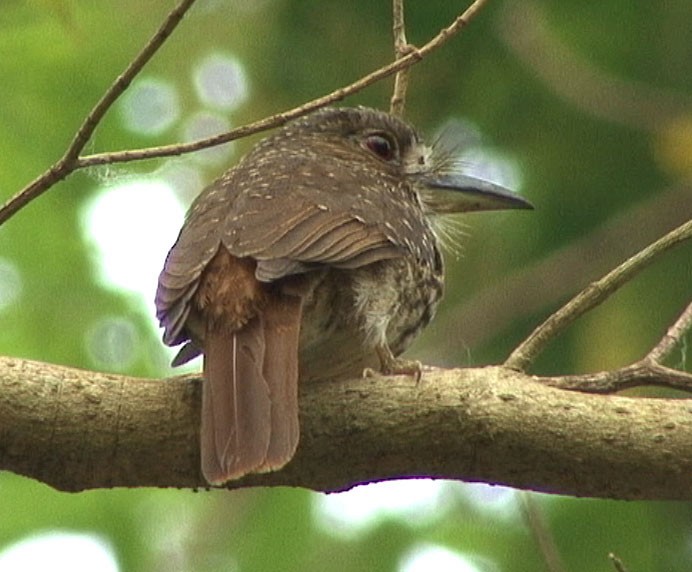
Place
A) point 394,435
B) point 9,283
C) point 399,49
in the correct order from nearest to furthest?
point 394,435, point 399,49, point 9,283

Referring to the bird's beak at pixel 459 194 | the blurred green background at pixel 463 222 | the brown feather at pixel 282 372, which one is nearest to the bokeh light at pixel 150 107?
the blurred green background at pixel 463 222

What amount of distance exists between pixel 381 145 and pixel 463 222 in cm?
88

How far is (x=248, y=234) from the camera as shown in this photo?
3.04m

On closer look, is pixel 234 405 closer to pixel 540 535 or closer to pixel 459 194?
pixel 540 535

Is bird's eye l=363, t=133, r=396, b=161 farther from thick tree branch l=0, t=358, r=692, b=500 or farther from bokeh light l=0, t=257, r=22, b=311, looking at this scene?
bokeh light l=0, t=257, r=22, b=311

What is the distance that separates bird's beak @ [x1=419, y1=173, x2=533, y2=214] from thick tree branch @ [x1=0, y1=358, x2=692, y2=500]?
1.15m

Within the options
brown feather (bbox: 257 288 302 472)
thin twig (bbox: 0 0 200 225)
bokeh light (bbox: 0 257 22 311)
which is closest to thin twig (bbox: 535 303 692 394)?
brown feather (bbox: 257 288 302 472)

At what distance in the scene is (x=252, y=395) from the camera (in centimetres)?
274

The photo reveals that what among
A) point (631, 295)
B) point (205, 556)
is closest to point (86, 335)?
point (205, 556)

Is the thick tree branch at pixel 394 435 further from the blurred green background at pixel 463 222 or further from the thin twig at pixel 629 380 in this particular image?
the blurred green background at pixel 463 222

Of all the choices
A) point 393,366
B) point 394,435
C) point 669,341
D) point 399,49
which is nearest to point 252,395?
point 394,435

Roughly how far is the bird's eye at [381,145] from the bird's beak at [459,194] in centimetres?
11

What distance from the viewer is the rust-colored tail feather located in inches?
103

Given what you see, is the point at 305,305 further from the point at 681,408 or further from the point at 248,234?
the point at 681,408
